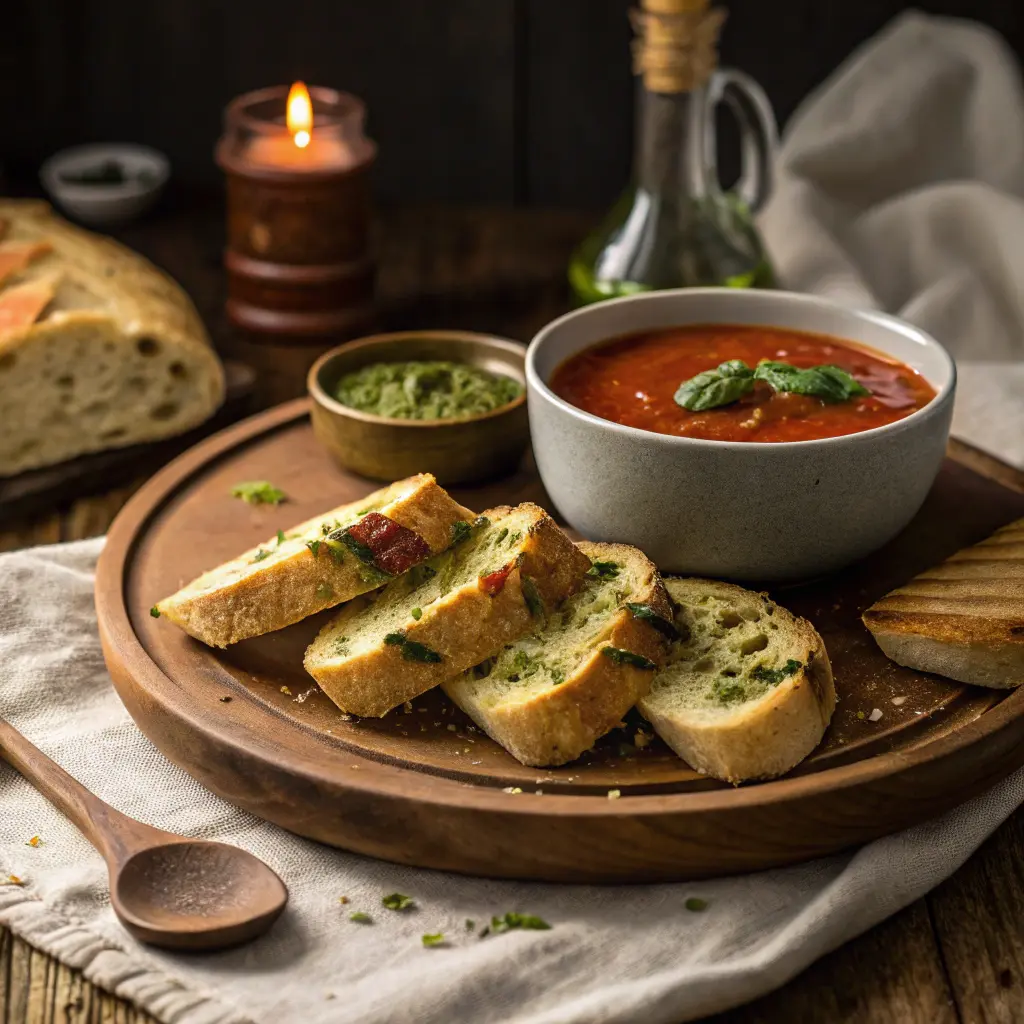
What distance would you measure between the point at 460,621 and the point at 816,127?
3.32 metres

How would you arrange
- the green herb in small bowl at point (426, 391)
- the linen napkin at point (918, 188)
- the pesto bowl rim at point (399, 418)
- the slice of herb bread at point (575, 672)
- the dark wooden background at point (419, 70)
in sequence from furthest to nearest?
the dark wooden background at point (419, 70)
the linen napkin at point (918, 188)
the green herb in small bowl at point (426, 391)
the pesto bowl rim at point (399, 418)
the slice of herb bread at point (575, 672)

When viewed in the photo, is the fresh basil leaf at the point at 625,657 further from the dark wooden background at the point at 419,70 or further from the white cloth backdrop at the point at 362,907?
the dark wooden background at the point at 419,70

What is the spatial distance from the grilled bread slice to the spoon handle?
1442 mm

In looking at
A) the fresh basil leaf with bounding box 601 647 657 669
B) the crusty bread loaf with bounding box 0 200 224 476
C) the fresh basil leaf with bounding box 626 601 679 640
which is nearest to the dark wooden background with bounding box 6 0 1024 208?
the crusty bread loaf with bounding box 0 200 224 476

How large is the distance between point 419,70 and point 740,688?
392 cm

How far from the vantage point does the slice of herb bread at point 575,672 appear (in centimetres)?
256

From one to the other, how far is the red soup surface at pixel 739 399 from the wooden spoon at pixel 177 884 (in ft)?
4.10

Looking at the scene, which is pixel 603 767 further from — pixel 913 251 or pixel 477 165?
pixel 477 165

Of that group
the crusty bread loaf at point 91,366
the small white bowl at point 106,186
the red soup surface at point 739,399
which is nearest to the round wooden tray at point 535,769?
the red soup surface at point 739,399

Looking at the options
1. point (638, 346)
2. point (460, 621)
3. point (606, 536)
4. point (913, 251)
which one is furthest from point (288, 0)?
point (460, 621)

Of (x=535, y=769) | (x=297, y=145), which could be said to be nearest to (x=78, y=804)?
(x=535, y=769)

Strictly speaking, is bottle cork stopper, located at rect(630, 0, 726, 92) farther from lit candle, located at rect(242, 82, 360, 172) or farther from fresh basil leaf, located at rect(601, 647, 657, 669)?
fresh basil leaf, located at rect(601, 647, 657, 669)

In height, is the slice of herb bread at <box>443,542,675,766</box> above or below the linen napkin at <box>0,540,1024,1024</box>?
above

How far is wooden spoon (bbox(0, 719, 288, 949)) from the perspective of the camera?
237cm
